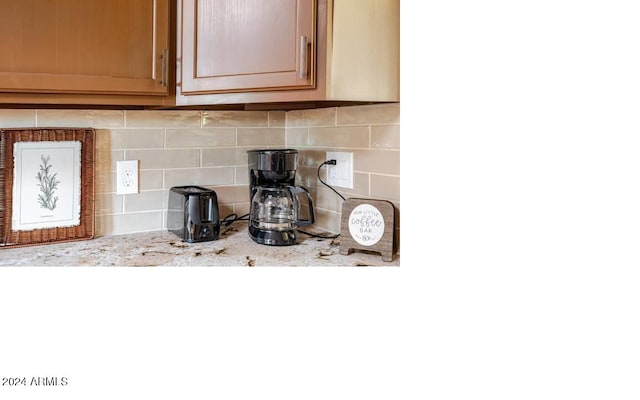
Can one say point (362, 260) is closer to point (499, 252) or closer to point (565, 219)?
point (499, 252)

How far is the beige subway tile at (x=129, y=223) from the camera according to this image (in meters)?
1.75

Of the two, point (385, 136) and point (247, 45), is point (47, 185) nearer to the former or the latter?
point (247, 45)

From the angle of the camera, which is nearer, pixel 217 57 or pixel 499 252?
pixel 499 252

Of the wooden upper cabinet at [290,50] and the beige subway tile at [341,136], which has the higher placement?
the wooden upper cabinet at [290,50]

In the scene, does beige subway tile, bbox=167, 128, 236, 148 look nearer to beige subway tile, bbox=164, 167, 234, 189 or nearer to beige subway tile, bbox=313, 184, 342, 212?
beige subway tile, bbox=164, 167, 234, 189

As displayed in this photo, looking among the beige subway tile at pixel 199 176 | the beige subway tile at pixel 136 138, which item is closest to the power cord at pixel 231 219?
the beige subway tile at pixel 199 176

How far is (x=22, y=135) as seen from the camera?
5.23 feet

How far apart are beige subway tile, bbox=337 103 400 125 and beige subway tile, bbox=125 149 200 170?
0.53m

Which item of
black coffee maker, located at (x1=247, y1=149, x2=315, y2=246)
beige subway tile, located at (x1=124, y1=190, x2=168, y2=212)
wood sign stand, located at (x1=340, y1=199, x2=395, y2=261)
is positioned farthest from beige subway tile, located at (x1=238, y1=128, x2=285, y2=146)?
wood sign stand, located at (x1=340, y1=199, x2=395, y2=261)

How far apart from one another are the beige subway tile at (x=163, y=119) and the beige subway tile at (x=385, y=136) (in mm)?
647

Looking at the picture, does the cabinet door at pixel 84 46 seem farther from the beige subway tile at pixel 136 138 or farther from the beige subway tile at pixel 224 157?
the beige subway tile at pixel 224 157

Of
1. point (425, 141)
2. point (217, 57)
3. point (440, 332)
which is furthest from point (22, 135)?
point (440, 332)

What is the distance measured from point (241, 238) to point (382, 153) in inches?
20.8

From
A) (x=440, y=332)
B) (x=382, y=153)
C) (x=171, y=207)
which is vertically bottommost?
(x=440, y=332)
